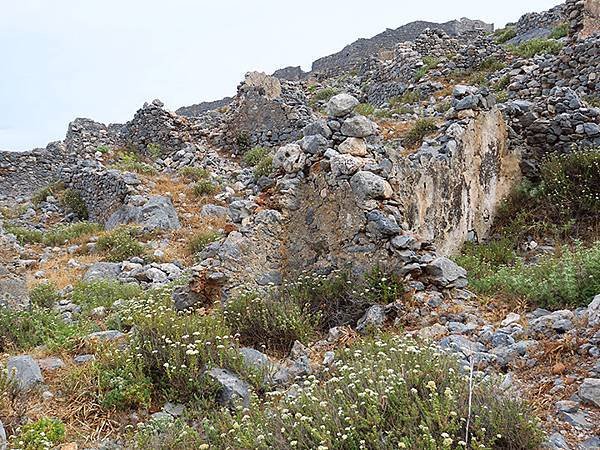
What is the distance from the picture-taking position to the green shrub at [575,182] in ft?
24.1

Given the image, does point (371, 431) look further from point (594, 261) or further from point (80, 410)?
point (594, 261)

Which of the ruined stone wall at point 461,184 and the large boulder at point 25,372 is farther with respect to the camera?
the ruined stone wall at point 461,184

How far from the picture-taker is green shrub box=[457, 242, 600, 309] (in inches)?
184

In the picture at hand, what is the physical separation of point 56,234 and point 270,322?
8.43 m

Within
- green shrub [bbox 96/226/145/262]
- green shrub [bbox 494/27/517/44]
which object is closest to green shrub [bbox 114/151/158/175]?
green shrub [bbox 96/226/145/262]

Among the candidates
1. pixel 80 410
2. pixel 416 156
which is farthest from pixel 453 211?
pixel 80 410

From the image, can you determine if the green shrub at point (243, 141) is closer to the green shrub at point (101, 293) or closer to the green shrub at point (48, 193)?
the green shrub at point (48, 193)

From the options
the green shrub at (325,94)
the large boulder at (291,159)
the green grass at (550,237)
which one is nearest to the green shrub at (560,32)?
the green shrub at (325,94)

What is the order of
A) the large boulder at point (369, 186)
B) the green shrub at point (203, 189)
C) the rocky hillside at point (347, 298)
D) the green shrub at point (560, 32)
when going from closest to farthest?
the rocky hillside at point (347, 298), the large boulder at point (369, 186), the green shrub at point (203, 189), the green shrub at point (560, 32)

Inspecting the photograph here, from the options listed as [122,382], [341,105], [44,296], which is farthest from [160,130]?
[122,382]

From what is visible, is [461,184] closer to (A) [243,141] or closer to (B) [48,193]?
(A) [243,141]

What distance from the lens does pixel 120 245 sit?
32.4 feet

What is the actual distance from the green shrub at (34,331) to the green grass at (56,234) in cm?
616

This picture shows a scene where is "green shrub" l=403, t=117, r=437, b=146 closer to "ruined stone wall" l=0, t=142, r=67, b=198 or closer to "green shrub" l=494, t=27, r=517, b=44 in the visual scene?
"green shrub" l=494, t=27, r=517, b=44
